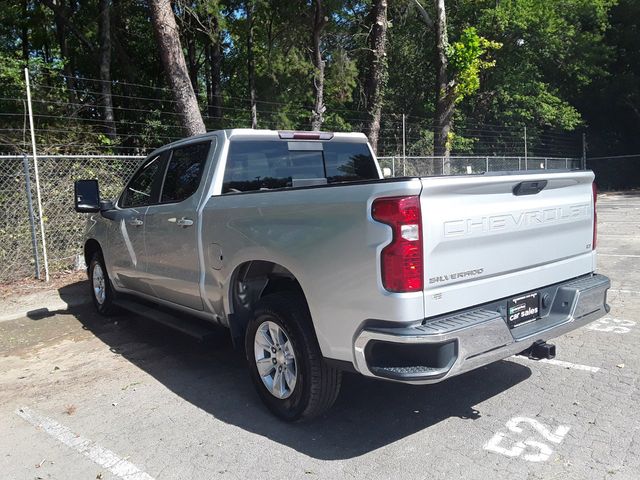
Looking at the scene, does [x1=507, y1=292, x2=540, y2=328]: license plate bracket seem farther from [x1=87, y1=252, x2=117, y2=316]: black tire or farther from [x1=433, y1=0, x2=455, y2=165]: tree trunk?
[x1=433, y1=0, x2=455, y2=165]: tree trunk

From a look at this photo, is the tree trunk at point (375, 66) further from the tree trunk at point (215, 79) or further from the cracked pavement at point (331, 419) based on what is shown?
the cracked pavement at point (331, 419)

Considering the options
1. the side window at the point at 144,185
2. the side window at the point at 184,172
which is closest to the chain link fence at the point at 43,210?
the side window at the point at 144,185

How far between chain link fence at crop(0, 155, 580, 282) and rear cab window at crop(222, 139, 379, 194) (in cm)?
502

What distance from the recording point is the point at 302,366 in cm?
354

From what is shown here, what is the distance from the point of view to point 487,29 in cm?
2519

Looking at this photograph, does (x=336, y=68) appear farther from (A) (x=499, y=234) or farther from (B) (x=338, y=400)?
(A) (x=499, y=234)

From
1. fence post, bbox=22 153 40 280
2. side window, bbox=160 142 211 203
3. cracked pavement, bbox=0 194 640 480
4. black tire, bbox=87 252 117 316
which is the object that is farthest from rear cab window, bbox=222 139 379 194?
fence post, bbox=22 153 40 280

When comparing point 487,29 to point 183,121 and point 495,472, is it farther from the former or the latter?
point 495,472

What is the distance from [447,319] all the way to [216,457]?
5.45 feet

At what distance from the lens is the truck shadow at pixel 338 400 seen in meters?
3.61

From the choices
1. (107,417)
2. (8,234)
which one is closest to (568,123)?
(8,234)

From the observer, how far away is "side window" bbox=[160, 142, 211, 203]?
4781 millimetres

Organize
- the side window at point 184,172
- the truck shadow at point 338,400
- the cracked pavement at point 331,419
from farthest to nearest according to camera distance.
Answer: the side window at point 184,172
the truck shadow at point 338,400
the cracked pavement at point 331,419

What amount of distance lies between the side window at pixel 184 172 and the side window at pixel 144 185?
0.23 meters
